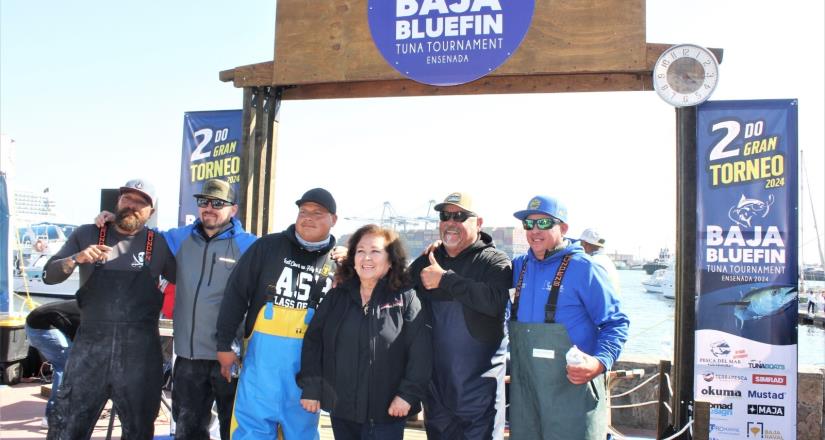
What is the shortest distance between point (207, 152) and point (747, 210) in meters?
4.35

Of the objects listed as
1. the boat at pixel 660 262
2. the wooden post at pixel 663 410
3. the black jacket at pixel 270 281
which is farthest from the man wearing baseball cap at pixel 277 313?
the boat at pixel 660 262

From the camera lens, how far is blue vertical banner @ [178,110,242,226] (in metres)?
5.15

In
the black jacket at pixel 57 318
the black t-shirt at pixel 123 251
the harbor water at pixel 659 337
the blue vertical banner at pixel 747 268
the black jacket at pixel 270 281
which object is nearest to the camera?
the black jacket at pixel 270 281

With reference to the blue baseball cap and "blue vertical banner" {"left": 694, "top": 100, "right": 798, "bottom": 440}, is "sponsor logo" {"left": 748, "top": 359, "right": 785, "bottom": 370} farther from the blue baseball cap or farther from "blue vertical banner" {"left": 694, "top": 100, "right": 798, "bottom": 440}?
the blue baseball cap

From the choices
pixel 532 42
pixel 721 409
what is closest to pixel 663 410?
pixel 721 409

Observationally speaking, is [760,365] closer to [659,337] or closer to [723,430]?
[723,430]

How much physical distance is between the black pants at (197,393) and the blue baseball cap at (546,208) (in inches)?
76.5

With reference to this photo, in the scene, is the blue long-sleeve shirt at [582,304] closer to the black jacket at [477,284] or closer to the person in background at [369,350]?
the black jacket at [477,284]

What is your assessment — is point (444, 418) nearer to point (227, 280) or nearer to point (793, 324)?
point (227, 280)

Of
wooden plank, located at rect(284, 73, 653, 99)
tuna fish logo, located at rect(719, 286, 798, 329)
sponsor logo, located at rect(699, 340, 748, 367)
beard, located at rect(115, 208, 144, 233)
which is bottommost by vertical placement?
sponsor logo, located at rect(699, 340, 748, 367)

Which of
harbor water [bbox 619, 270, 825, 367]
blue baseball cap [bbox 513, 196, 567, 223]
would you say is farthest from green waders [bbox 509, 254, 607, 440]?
harbor water [bbox 619, 270, 825, 367]

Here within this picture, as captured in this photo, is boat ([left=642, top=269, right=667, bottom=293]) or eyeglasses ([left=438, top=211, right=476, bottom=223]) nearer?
eyeglasses ([left=438, top=211, right=476, bottom=223])

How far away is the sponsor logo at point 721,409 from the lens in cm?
425

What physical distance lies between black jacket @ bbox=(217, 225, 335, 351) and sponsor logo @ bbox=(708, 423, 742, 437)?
301 centimetres
